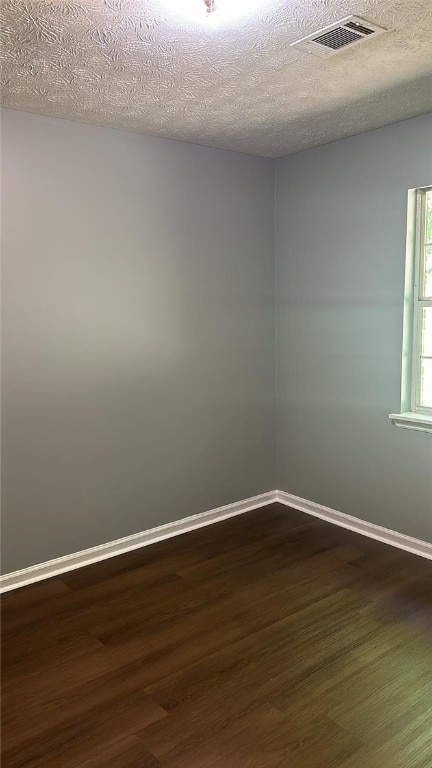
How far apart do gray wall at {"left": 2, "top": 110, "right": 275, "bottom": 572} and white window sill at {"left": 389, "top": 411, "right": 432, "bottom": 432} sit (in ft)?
3.54

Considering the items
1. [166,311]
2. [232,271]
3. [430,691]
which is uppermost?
[232,271]

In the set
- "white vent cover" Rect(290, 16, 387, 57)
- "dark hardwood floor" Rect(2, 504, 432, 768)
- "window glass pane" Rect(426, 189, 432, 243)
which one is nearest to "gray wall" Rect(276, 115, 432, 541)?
"window glass pane" Rect(426, 189, 432, 243)

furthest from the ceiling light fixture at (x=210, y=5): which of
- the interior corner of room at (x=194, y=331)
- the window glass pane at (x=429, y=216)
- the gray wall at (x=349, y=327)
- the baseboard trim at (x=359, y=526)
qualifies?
the baseboard trim at (x=359, y=526)

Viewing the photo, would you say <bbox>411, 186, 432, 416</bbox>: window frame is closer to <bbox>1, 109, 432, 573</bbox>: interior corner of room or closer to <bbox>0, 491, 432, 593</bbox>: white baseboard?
<bbox>1, 109, 432, 573</bbox>: interior corner of room

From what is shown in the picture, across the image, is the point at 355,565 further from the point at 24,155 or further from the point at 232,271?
the point at 24,155

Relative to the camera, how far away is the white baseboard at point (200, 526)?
10.4 ft

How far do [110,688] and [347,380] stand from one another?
2318 mm

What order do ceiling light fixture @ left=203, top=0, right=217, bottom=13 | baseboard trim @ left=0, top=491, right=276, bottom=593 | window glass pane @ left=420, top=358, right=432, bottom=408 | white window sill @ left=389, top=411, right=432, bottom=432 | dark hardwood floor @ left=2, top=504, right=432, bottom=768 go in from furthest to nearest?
window glass pane @ left=420, top=358, right=432, bottom=408 → white window sill @ left=389, top=411, right=432, bottom=432 → baseboard trim @ left=0, top=491, right=276, bottom=593 → dark hardwood floor @ left=2, top=504, right=432, bottom=768 → ceiling light fixture @ left=203, top=0, right=217, bottom=13

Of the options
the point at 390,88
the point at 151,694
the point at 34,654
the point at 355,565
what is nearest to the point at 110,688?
the point at 151,694

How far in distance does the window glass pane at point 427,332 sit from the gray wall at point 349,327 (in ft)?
0.48

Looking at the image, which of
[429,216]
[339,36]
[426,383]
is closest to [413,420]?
[426,383]

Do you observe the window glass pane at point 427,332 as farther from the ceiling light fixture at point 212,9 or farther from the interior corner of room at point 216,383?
the ceiling light fixture at point 212,9

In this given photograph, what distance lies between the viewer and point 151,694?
88.3 inches

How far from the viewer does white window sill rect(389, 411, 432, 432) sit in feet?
10.6
